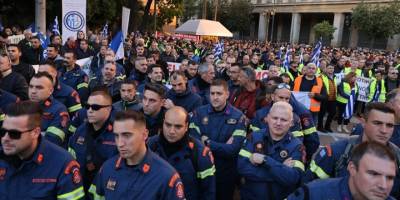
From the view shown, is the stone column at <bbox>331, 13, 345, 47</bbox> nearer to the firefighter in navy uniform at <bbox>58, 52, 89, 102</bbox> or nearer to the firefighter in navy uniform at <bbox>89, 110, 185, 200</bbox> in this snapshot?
the firefighter in navy uniform at <bbox>58, 52, 89, 102</bbox>

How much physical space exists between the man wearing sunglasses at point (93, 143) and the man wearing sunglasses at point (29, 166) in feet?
3.32

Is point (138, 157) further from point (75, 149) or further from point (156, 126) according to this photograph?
point (156, 126)

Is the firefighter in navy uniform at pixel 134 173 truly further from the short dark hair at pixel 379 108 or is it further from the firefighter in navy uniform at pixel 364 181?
the short dark hair at pixel 379 108

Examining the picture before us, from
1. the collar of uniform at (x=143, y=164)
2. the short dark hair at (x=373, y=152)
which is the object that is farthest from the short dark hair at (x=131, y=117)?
the short dark hair at (x=373, y=152)

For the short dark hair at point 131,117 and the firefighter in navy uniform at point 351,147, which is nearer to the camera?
the short dark hair at point 131,117

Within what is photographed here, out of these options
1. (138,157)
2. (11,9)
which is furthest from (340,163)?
(11,9)

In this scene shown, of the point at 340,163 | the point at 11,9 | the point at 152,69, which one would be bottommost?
the point at 340,163

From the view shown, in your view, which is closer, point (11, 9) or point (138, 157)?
point (138, 157)

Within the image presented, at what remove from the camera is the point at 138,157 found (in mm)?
3186

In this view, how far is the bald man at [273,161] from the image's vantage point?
3818mm

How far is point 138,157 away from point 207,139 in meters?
1.67

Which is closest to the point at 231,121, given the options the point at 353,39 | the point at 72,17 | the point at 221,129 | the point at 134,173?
the point at 221,129

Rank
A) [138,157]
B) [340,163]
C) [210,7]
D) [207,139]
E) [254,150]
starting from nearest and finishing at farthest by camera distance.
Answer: [138,157], [340,163], [254,150], [207,139], [210,7]

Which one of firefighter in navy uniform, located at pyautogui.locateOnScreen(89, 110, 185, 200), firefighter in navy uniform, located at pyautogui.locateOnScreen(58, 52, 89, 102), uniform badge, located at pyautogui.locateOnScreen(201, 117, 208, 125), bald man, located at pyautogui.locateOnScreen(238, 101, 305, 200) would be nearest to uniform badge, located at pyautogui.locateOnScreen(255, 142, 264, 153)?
bald man, located at pyautogui.locateOnScreen(238, 101, 305, 200)
